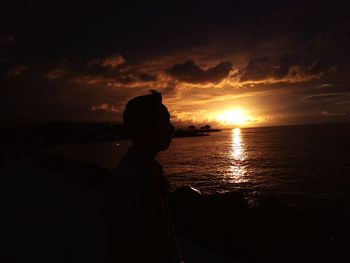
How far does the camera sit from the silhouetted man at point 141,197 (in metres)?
1.58

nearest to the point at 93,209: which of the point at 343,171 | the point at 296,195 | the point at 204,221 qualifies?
the point at 204,221

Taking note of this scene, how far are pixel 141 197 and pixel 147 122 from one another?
0.46 meters

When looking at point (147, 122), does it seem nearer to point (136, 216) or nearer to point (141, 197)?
point (141, 197)

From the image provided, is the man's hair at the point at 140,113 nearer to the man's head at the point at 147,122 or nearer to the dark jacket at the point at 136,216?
the man's head at the point at 147,122

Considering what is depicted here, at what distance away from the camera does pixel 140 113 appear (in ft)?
5.86

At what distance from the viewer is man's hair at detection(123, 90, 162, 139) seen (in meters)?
1.79

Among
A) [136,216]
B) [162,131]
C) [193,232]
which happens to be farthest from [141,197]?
[193,232]

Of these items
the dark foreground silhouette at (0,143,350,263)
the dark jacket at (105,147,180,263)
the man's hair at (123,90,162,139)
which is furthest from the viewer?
the dark foreground silhouette at (0,143,350,263)

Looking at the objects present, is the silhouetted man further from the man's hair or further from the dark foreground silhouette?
the dark foreground silhouette

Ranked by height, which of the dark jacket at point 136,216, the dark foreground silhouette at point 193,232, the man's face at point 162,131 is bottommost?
the dark foreground silhouette at point 193,232

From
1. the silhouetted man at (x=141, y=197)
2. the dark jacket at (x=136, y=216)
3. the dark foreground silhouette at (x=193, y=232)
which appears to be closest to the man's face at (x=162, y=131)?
the silhouetted man at (x=141, y=197)

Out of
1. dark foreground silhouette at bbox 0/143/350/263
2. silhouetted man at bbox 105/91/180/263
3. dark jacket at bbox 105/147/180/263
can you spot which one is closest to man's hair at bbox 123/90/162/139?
silhouetted man at bbox 105/91/180/263

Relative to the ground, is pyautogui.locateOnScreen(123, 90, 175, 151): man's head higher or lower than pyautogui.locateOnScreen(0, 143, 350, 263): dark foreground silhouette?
higher

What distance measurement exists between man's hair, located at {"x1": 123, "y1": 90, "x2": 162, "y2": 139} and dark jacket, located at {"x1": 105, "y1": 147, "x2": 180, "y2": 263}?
0.17 meters
